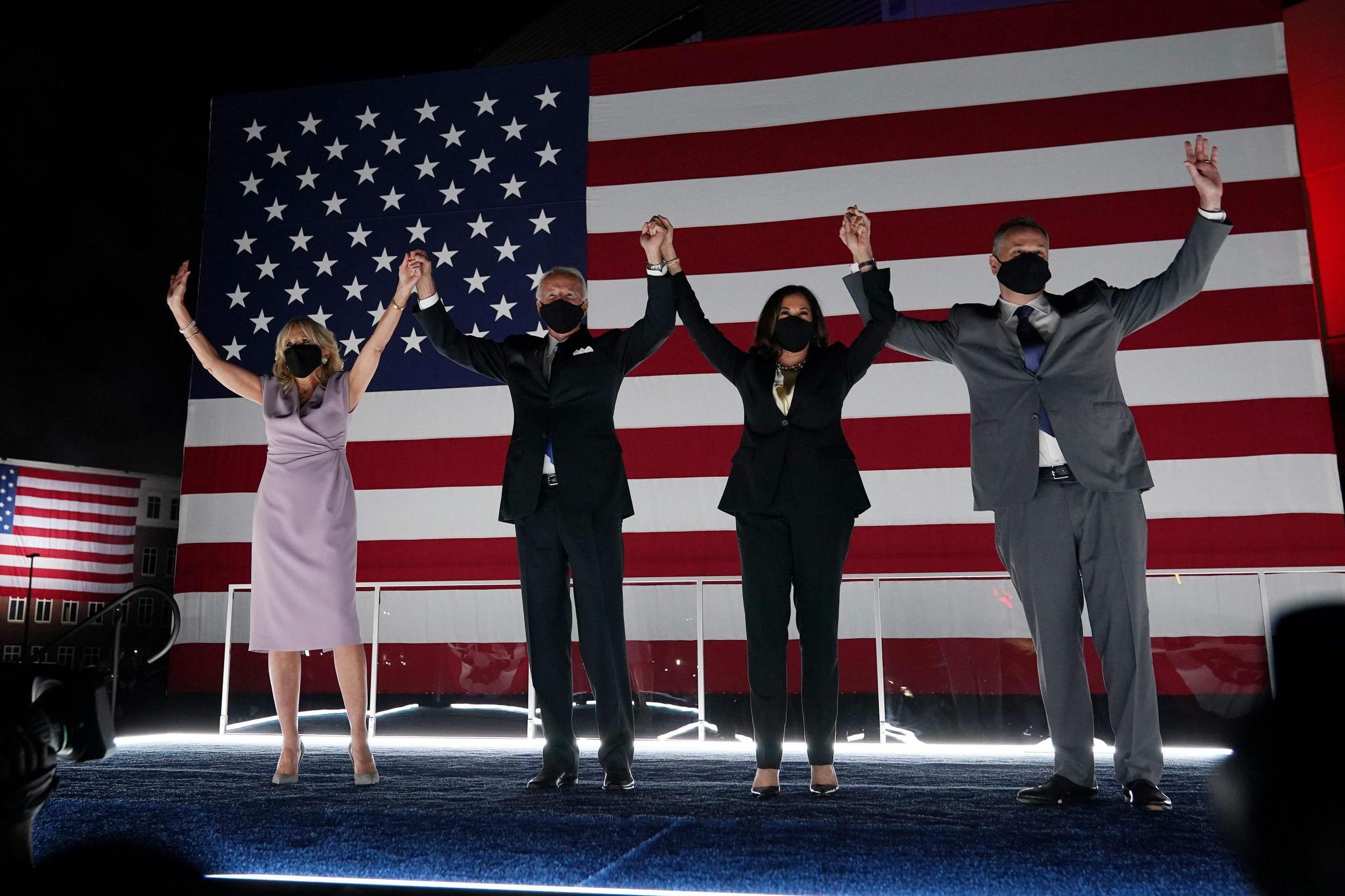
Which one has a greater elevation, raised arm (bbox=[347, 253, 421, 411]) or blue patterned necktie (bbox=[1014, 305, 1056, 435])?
raised arm (bbox=[347, 253, 421, 411])

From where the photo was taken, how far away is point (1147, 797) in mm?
1870

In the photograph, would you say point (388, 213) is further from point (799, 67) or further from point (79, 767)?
point (79, 767)

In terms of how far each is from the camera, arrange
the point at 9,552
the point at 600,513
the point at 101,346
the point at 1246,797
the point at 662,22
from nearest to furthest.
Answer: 1. the point at 1246,797
2. the point at 600,513
3. the point at 662,22
4. the point at 101,346
5. the point at 9,552

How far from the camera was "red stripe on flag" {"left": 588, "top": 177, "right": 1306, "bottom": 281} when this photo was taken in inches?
171

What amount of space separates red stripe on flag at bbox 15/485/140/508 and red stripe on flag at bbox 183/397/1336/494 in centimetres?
816

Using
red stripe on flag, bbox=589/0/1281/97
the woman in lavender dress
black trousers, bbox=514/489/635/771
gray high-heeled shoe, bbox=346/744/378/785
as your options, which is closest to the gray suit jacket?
black trousers, bbox=514/489/635/771

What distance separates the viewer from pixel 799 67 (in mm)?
4824

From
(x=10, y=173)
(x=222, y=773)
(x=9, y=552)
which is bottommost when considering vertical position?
(x=222, y=773)

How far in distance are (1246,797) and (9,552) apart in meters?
13.4

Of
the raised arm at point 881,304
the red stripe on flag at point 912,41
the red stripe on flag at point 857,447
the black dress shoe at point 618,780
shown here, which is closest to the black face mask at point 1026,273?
the raised arm at point 881,304

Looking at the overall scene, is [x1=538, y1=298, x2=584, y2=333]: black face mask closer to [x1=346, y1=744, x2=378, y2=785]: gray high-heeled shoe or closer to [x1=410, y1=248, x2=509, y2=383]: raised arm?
[x1=410, y1=248, x2=509, y2=383]: raised arm

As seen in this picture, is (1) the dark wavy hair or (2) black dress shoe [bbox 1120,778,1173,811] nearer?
(2) black dress shoe [bbox 1120,778,1173,811]

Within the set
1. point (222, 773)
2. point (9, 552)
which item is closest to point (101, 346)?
point (9, 552)

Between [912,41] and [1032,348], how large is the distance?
3086 mm
